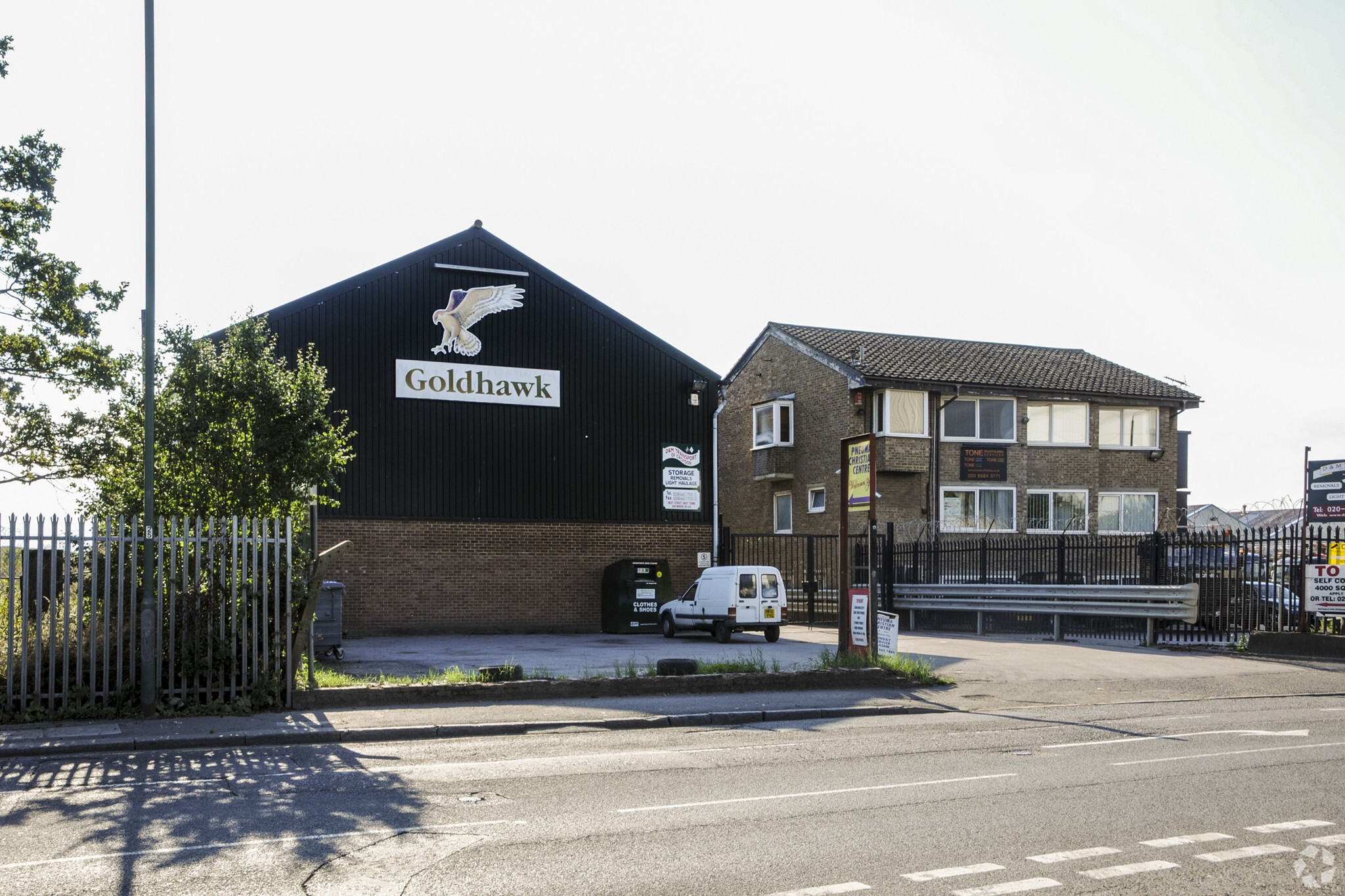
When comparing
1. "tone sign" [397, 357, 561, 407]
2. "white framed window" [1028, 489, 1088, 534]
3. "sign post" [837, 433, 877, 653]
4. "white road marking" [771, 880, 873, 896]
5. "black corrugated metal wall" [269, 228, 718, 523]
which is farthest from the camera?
"white framed window" [1028, 489, 1088, 534]

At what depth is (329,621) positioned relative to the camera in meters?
18.1

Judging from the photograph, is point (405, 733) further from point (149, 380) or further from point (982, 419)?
point (982, 419)

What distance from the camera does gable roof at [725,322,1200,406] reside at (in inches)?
1432

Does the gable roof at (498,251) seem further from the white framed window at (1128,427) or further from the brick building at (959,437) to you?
the white framed window at (1128,427)

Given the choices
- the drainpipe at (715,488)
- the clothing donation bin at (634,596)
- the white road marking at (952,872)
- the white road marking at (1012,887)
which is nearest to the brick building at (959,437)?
the drainpipe at (715,488)

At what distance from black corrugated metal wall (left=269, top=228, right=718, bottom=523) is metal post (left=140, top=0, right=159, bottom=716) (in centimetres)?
1234

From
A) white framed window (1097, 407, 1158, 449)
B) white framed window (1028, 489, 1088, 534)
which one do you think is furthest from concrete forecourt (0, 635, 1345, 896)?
white framed window (1097, 407, 1158, 449)

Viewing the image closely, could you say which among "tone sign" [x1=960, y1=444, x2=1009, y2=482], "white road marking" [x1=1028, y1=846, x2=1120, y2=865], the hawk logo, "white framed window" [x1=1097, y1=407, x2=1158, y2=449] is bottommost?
"white road marking" [x1=1028, y1=846, x2=1120, y2=865]

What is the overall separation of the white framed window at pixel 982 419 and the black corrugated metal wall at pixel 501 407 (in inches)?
414

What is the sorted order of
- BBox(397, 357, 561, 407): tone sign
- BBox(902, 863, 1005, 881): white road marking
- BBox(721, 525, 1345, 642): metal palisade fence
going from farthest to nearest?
BBox(397, 357, 561, 407): tone sign
BBox(721, 525, 1345, 642): metal palisade fence
BBox(902, 863, 1005, 881): white road marking

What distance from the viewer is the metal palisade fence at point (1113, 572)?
2053cm

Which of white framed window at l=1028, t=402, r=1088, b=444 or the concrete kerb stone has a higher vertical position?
white framed window at l=1028, t=402, r=1088, b=444

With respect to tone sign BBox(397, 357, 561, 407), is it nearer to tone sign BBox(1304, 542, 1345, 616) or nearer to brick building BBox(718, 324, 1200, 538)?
brick building BBox(718, 324, 1200, 538)

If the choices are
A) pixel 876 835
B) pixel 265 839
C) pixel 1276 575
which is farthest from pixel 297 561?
pixel 1276 575
